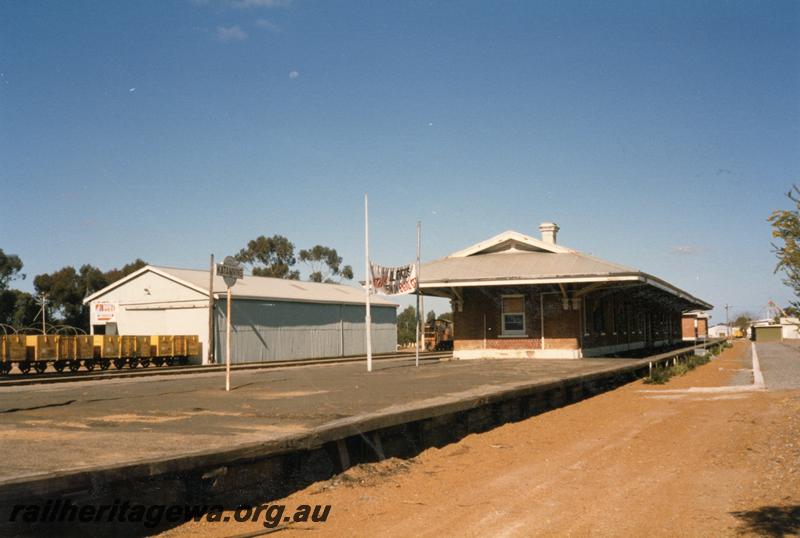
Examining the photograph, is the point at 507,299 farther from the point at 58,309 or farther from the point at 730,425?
the point at 58,309

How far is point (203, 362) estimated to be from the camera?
36.6m

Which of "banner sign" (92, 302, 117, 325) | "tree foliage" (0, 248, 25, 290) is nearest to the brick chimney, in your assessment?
"banner sign" (92, 302, 117, 325)

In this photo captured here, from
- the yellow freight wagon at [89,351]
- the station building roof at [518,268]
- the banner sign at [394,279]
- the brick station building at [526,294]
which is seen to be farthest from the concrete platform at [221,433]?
the yellow freight wagon at [89,351]

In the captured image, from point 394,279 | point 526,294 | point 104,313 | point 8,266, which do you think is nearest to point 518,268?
point 526,294

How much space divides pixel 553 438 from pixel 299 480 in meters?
4.85

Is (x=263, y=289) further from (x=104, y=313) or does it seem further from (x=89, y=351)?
(x=89, y=351)

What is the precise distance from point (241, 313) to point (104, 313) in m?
9.55

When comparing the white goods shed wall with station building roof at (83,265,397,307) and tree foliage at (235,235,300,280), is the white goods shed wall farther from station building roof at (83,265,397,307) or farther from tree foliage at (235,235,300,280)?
tree foliage at (235,235,300,280)

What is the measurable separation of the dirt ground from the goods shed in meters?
27.7

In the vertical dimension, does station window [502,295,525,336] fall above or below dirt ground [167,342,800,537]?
above

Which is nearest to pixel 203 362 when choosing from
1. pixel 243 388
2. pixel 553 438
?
pixel 243 388

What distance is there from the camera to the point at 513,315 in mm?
24406

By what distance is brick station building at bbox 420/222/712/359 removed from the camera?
74.7 ft

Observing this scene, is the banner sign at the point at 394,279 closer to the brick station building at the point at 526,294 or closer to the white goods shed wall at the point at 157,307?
the brick station building at the point at 526,294
